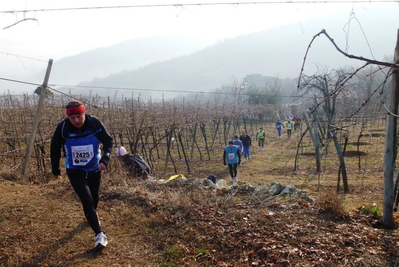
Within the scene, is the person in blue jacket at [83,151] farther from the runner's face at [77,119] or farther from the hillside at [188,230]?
the hillside at [188,230]

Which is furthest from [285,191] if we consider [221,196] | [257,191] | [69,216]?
[69,216]

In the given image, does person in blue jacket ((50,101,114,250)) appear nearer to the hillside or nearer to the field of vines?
the hillside

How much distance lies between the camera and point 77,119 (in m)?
3.57

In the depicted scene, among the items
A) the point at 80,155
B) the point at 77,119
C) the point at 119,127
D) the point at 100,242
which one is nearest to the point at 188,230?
the point at 100,242

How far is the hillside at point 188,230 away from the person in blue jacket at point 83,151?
0.44m

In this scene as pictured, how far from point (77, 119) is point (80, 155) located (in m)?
0.42

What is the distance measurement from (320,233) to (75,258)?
2.72m

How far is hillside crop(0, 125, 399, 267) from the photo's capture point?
136 inches

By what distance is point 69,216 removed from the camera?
14.7ft

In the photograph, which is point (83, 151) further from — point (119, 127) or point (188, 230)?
point (119, 127)

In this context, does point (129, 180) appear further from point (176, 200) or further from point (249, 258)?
point (249, 258)

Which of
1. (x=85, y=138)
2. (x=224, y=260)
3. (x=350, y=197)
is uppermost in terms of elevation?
(x=85, y=138)

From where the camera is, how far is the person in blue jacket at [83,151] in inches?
141

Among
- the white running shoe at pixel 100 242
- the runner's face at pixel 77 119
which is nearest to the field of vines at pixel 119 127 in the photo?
the runner's face at pixel 77 119
